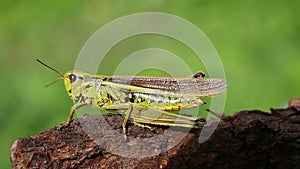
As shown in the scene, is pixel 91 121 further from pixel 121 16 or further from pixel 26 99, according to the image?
pixel 121 16

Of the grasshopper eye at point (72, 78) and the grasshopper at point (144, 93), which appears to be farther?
the grasshopper eye at point (72, 78)

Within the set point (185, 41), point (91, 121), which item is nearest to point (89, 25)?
point (185, 41)

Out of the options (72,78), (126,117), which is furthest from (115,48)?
(126,117)

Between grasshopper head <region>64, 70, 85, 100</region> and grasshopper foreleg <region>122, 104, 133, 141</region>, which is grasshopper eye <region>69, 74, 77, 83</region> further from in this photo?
grasshopper foreleg <region>122, 104, 133, 141</region>

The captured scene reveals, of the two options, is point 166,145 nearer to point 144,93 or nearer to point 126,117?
point 126,117

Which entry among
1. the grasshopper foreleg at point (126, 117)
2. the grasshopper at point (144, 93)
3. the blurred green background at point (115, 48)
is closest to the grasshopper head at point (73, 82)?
the grasshopper at point (144, 93)

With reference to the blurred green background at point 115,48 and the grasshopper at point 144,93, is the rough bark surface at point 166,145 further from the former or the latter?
the blurred green background at point 115,48
